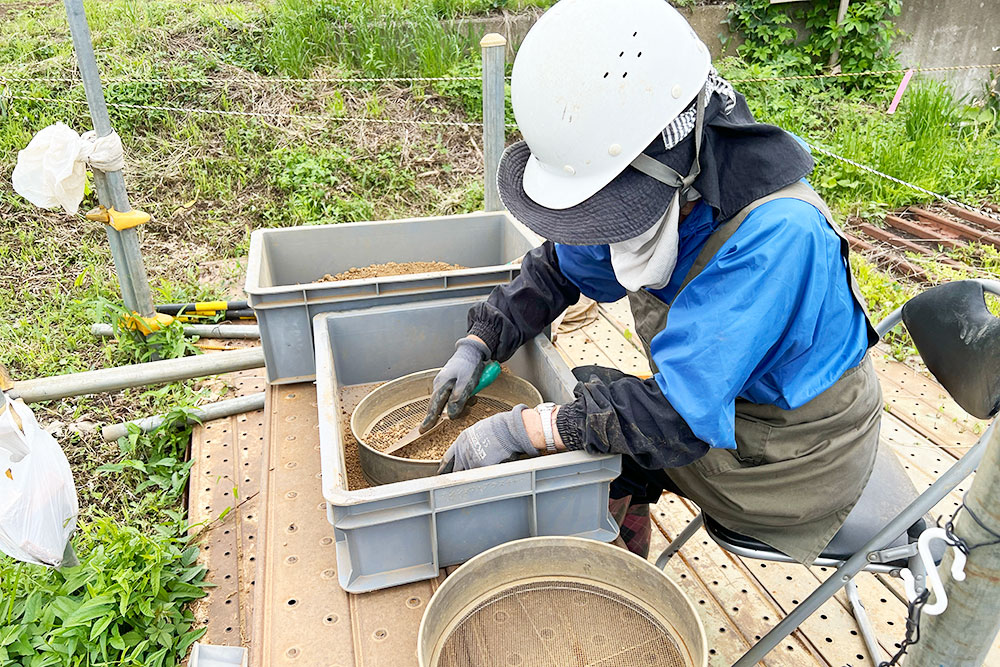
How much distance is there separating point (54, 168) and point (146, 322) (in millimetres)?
910

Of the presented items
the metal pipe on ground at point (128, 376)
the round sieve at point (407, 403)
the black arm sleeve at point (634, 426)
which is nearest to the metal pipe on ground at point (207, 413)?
the metal pipe on ground at point (128, 376)

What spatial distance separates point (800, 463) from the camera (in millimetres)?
1530

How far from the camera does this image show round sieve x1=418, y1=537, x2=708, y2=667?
1381 mm

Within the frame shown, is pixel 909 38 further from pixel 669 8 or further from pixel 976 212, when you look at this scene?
pixel 669 8

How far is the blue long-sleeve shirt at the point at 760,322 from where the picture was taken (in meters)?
1.28

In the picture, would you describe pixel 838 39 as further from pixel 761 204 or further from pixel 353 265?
pixel 761 204

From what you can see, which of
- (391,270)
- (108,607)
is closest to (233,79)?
(391,270)

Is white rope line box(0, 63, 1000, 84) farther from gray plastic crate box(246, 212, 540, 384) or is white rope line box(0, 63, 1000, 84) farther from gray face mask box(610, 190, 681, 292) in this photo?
gray face mask box(610, 190, 681, 292)

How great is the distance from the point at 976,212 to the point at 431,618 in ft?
16.5

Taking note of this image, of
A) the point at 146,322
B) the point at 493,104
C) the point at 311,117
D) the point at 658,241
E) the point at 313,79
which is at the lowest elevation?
the point at 146,322

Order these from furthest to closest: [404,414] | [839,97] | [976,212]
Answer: [839,97]
[976,212]
[404,414]

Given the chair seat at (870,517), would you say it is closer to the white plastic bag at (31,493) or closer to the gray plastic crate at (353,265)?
the gray plastic crate at (353,265)

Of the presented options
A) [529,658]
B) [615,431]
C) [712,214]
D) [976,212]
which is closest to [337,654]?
[529,658]

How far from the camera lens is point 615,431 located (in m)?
1.43
